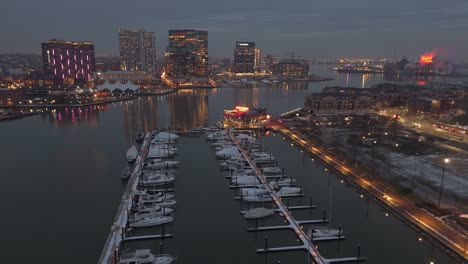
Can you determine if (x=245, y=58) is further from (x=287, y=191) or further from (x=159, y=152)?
(x=287, y=191)

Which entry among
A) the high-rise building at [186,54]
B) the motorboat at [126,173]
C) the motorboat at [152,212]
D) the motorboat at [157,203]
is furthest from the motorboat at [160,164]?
the high-rise building at [186,54]

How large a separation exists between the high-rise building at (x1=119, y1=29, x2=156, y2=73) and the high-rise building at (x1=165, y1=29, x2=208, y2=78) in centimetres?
1422

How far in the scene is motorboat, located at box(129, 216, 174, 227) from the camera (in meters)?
11.1

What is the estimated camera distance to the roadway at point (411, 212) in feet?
32.0

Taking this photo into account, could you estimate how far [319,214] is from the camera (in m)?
12.1

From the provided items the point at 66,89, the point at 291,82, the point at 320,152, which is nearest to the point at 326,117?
the point at 320,152

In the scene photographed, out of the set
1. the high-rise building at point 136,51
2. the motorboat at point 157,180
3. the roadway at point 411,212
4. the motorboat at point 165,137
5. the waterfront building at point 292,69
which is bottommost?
the motorboat at point 157,180

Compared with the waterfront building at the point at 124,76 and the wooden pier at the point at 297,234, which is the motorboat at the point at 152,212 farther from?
the waterfront building at the point at 124,76

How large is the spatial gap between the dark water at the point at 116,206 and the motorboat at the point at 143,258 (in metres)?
0.56

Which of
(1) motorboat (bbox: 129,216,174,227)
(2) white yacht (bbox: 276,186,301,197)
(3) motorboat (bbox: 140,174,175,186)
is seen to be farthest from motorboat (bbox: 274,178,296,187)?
(1) motorboat (bbox: 129,216,174,227)

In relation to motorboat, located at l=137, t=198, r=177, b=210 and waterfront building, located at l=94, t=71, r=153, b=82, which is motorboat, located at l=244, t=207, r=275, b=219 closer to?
motorboat, located at l=137, t=198, r=177, b=210

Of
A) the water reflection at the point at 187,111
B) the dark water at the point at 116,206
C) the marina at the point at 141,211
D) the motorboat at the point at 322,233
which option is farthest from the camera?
the water reflection at the point at 187,111

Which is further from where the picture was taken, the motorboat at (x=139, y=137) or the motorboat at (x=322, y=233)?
the motorboat at (x=139, y=137)

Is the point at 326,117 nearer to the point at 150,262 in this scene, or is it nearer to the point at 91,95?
the point at 150,262
